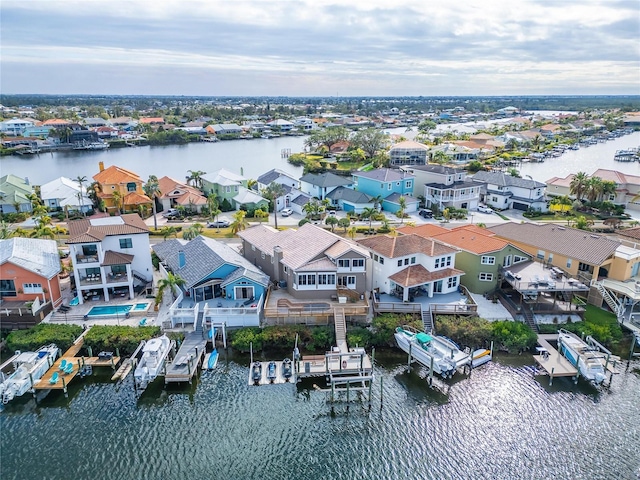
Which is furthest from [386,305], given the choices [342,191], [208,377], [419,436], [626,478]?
[342,191]

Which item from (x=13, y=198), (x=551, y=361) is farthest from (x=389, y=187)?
(x=13, y=198)

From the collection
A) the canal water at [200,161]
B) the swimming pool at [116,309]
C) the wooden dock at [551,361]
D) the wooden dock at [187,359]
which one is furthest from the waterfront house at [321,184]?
the wooden dock at [551,361]

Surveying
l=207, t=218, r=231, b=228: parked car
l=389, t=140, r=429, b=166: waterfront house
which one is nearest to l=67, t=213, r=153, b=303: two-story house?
l=207, t=218, r=231, b=228: parked car

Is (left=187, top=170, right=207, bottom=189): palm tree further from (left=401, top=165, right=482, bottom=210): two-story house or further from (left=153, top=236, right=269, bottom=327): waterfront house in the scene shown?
(left=153, top=236, right=269, bottom=327): waterfront house

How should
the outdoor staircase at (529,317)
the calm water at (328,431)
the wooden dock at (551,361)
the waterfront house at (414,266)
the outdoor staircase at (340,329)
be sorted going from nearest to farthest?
the calm water at (328,431) → the wooden dock at (551,361) → the outdoor staircase at (340,329) → the outdoor staircase at (529,317) → the waterfront house at (414,266)

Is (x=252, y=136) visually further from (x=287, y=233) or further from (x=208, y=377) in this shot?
(x=208, y=377)

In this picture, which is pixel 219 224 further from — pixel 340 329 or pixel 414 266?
pixel 340 329

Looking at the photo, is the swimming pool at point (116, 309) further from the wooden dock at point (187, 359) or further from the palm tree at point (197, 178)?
the palm tree at point (197, 178)
